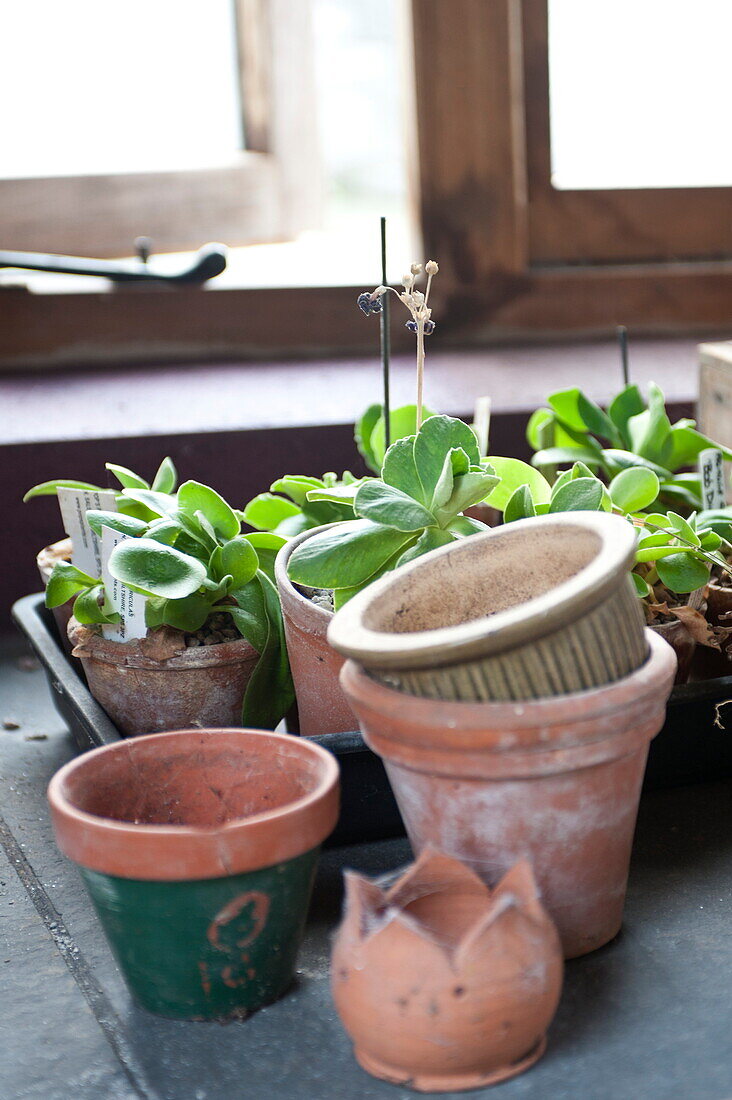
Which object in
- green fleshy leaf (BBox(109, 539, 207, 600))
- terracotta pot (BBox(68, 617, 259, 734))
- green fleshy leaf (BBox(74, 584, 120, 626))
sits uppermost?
green fleshy leaf (BBox(109, 539, 207, 600))

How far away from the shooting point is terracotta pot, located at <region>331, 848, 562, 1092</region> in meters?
0.63

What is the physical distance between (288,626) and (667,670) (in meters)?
0.35

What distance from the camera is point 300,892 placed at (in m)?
0.74

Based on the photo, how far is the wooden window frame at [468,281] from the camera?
1.80 m

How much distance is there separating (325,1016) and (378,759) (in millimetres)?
228

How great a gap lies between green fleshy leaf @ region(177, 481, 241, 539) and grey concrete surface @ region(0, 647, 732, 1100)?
A: 0.32 meters

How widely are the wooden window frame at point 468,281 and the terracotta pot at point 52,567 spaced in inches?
26.3

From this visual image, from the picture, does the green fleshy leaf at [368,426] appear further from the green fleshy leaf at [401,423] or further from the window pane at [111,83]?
the window pane at [111,83]

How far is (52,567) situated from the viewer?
1.20m

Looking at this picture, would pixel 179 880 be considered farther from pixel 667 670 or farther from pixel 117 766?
pixel 667 670

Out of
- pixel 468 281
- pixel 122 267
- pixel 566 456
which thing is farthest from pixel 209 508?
pixel 468 281

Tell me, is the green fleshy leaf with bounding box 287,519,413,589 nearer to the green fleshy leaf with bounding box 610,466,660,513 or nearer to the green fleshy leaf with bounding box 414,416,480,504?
the green fleshy leaf with bounding box 414,416,480,504

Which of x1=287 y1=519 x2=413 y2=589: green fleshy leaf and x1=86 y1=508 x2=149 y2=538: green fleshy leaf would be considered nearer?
x1=287 y1=519 x2=413 y2=589: green fleshy leaf

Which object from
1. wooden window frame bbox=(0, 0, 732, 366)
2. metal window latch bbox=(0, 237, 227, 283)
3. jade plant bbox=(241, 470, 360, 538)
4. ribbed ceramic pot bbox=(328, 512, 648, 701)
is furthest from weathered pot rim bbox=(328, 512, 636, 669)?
wooden window frame bbox=(0, 0, 732, 366)
